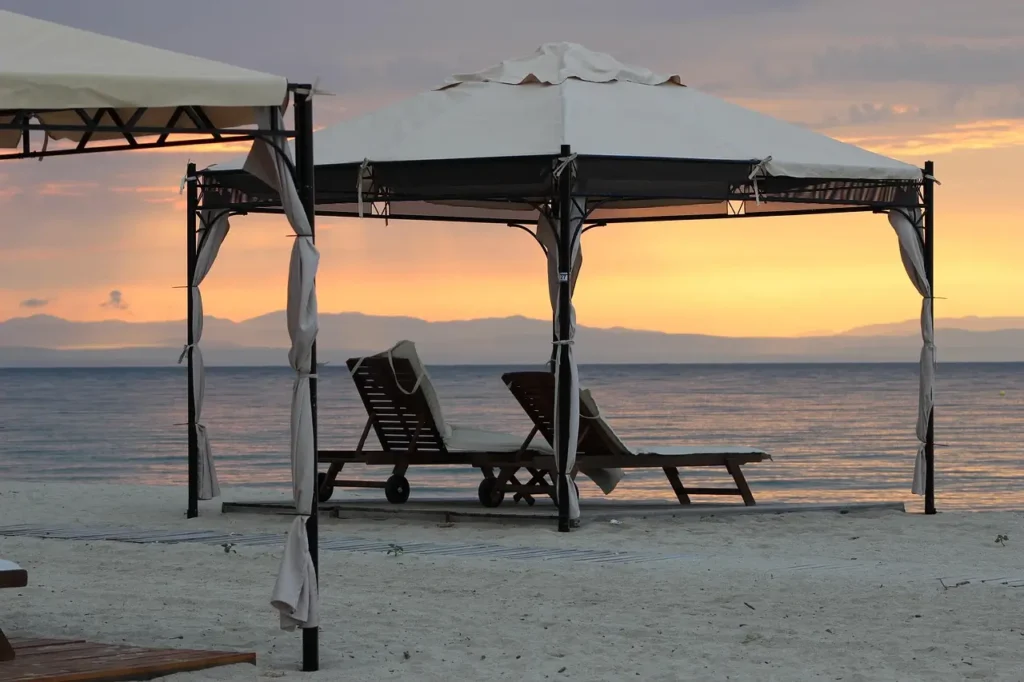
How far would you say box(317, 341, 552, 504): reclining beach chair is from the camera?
1038 centimetres

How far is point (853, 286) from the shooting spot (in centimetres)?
4269

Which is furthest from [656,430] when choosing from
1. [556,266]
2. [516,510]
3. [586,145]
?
[586,145]

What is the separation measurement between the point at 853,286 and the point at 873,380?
1064 inches

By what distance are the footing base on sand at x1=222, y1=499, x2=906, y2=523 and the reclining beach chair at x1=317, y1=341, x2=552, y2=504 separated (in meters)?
0.23

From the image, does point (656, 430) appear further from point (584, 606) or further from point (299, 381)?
point (299, 381)

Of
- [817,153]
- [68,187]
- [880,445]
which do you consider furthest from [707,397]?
[817,153]

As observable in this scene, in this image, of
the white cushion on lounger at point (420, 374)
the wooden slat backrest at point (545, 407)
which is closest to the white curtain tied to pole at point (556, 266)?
the wooden slat backrest at point (545, 407)

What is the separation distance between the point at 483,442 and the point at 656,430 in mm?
25585

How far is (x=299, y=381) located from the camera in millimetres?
5629

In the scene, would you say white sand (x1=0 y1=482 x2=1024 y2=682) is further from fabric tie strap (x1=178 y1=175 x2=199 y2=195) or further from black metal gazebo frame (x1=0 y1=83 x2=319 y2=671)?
fabric tie strap (x1=178 y1=175 x2=199 y2=195)

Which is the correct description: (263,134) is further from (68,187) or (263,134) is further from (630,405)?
(630,405)

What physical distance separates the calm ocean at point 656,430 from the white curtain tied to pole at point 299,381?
7.49 meters

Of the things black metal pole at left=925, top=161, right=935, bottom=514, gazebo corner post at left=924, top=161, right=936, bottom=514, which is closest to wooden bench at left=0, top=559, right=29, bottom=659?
gazebo corner post at left=924, top=161, right=936, bottom=514

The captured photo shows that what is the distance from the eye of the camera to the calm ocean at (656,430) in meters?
20.0
